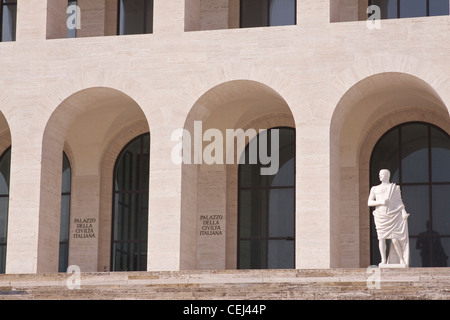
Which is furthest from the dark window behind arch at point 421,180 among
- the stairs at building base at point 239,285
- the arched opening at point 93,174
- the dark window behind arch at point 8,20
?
the dark window behind arch at point 8,20

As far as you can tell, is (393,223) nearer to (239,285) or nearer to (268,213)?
(239,285)

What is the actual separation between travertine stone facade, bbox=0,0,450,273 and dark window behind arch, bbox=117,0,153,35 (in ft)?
5.27

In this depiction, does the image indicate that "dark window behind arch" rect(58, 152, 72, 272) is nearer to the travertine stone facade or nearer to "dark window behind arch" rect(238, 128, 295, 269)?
the travertine stone facade

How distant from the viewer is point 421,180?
29016 mm

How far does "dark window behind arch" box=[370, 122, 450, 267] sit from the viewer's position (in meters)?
28.6

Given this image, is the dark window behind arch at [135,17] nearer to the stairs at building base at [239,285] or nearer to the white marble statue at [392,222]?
the stairs at building base at [239,285]

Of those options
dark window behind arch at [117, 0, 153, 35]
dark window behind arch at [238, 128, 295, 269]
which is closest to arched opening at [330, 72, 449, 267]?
dark window behind arch at [238, 128, 295, 269]

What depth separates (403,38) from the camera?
25.7 meters

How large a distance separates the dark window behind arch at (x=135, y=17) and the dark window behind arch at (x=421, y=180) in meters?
7.35

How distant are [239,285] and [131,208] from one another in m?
8.71

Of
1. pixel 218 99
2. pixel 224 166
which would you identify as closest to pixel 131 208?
pixel 224 166

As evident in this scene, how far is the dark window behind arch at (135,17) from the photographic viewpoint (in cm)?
3045

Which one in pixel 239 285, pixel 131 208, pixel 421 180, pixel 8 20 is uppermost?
pixel 8 20
